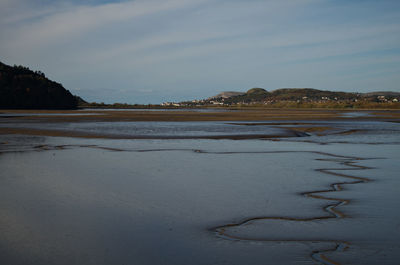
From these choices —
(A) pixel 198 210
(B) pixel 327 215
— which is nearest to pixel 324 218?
(B) pixel 327 215

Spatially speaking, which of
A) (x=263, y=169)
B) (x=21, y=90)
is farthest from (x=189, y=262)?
(x=21, y=90)

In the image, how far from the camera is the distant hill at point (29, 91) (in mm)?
71250

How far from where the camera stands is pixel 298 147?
13.9m

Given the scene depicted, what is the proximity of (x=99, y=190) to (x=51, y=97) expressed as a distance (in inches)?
3080

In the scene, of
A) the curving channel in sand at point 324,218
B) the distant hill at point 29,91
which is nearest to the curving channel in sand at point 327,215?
the curving channel in sand at point 324,218

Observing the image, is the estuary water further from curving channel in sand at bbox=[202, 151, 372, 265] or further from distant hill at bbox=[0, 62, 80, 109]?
distant hill at bbox=[0, 62, 80, 109]

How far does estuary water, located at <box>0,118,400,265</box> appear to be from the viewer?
4.04 meters

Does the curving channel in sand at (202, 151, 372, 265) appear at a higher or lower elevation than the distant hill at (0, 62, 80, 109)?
lower

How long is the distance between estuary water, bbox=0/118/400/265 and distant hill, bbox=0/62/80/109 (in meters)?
67.1

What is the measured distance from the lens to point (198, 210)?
571cm

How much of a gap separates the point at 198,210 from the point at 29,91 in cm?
7647

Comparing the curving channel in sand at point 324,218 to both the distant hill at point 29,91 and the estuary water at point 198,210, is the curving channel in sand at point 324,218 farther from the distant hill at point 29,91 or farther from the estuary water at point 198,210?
the distant hill at point 29,91

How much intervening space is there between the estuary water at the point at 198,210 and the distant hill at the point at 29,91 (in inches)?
2641

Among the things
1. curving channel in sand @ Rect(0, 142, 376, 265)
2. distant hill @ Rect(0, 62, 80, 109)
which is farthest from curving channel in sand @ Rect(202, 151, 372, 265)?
distant hill @ Rect(0, 62, 80, 109)
